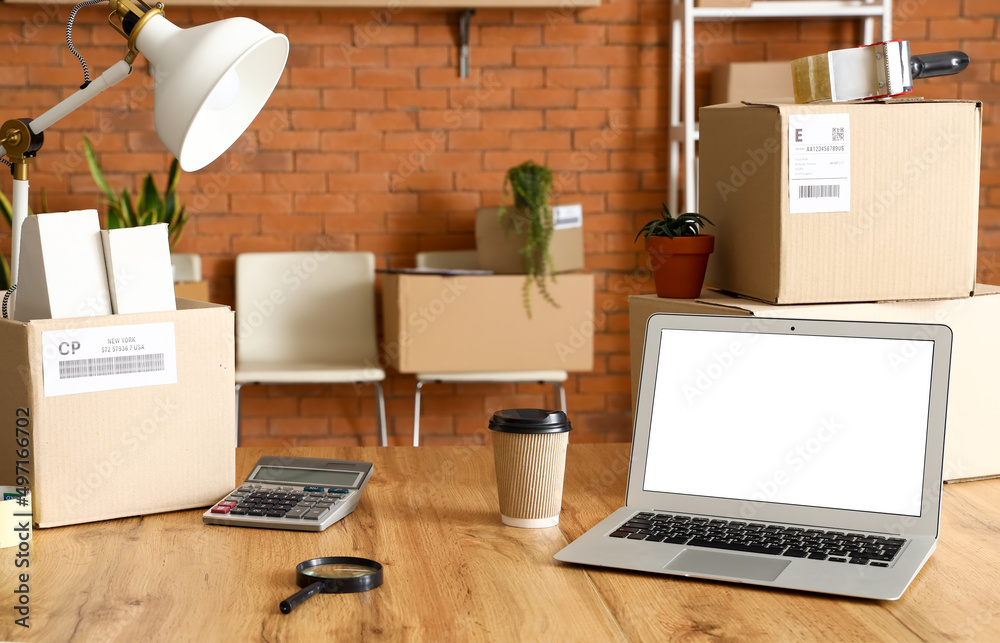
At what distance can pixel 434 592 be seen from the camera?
1003 millimetres

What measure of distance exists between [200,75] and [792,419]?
0.81m

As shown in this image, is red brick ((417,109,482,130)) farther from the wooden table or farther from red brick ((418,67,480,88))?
the wooden table

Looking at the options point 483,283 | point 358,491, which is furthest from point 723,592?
point 483,283

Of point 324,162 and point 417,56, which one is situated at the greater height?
point 417,56

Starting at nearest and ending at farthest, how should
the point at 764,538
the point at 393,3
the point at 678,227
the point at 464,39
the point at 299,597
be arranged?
the point at 299,597 → the point at 764,538 → the point at 678,227 → the point at 393,3 → the point at 464,39

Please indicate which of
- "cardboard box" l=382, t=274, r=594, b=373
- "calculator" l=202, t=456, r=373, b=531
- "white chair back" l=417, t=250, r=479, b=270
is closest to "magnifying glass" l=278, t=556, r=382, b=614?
"calculator" l=202, t=456, r=373, b=531

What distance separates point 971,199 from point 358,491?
101 centimetres

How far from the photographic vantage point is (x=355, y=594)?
39.0 inches

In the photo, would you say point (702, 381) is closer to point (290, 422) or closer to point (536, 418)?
point (536, 418)

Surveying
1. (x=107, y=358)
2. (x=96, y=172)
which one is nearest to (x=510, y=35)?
(x=96, y=172)

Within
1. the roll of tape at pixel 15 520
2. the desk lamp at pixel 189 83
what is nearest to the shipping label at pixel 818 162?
the desk lamp at pixel 189 83

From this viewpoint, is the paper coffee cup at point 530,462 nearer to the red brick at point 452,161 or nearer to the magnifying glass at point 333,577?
the magnifying glass at point 333,577

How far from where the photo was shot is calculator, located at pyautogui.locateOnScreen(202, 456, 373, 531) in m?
1.19

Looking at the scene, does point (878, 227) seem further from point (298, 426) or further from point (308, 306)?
point (298, 426)
